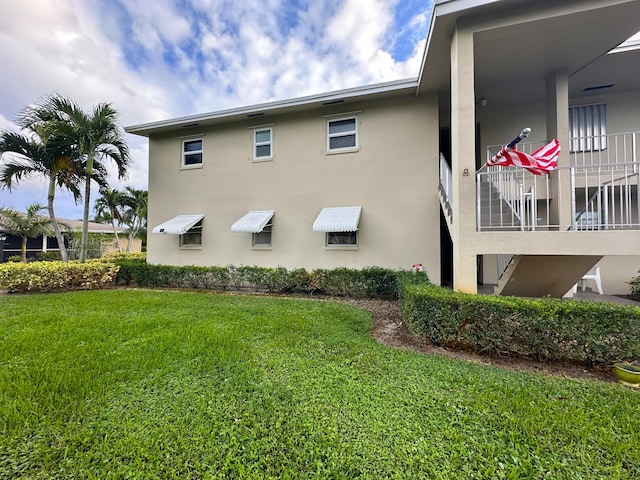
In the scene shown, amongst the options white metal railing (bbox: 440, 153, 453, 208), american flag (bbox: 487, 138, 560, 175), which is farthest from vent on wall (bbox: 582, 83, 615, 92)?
american flag (bbox: 487, 138, 560, 175)

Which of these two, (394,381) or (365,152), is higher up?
(365,152)

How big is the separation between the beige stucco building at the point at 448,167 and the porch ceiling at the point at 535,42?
0.14ft

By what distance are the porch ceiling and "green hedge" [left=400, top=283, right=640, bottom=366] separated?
22.0ft

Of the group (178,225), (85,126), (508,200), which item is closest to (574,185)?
(508,200)

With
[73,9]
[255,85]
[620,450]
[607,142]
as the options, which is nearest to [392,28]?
[255,85]

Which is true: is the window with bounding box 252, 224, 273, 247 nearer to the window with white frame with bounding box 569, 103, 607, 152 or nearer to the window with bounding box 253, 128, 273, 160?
the window with bounding box 253, 128, 273, 160

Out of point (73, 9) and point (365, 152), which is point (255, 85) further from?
point (365, 152)

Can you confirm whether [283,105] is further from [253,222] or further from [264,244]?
[264,244]

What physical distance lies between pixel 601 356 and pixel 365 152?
9.28m

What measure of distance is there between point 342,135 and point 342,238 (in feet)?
14.8

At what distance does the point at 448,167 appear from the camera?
9.26 metres

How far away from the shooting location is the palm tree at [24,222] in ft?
64.6

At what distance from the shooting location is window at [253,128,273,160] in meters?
12.8

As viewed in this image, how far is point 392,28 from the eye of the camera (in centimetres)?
1375
